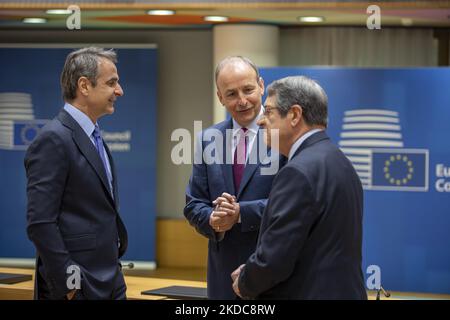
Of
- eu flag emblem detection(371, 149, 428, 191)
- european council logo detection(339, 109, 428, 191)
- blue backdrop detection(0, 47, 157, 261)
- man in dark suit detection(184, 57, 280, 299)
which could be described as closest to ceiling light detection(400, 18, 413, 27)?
european council logo detection(339, 109, 428, 191)

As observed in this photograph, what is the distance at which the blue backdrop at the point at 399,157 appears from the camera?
6246 mm

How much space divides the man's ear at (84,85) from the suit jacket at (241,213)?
0.54m

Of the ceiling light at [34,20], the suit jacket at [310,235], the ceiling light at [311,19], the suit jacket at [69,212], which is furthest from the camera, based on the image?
the ceiling light at [34,20]

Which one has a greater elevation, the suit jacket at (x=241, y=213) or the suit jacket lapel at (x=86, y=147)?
the suit jacket lapel at (x=86, y=147)

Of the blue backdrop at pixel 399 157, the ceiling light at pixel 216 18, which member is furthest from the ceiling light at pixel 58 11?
the blue backdrop at pixel 399 157

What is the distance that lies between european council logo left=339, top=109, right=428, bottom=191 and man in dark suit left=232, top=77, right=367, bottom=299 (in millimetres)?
3803

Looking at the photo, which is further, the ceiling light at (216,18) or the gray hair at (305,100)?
the ceiling light at (216,18)

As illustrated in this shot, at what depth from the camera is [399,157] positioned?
6250 mm

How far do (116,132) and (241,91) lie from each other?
4.87 metres

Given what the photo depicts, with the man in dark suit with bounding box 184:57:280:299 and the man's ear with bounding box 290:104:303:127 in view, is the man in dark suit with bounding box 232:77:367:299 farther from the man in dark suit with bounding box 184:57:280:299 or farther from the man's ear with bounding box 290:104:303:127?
the man in dark suit with bounding box 184:57:280:299

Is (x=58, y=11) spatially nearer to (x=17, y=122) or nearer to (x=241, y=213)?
(x=17, y=122)

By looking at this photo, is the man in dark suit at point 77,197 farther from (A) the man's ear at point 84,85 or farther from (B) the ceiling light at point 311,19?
(B) the ceiling light at point 311,19

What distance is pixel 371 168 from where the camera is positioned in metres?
6.25

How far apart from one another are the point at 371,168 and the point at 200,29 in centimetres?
283
